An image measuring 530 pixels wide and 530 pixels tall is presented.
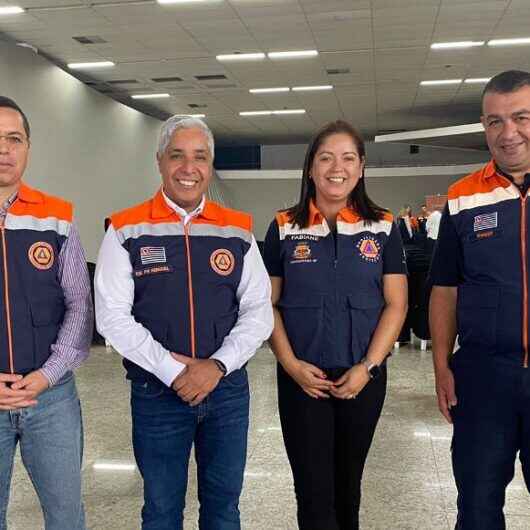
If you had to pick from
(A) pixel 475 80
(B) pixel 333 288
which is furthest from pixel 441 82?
(B) pixel 333 288

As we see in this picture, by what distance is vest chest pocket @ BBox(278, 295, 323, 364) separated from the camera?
6.40ft

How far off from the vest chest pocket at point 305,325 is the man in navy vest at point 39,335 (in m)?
0.65

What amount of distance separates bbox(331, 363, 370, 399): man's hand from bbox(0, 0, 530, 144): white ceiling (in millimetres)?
6505

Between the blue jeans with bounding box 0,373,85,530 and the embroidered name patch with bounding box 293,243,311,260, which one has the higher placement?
the embroidered name patch with bounding box 293,243,311,260

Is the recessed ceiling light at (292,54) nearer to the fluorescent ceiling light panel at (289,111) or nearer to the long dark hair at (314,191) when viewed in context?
the fluorescent ceiling light panel at (289,111)

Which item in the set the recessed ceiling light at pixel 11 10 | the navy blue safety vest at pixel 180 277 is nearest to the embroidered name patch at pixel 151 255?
the navy blue safety vest at pixel 180 277

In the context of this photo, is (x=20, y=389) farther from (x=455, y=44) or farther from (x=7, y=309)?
(x=455, y=44)

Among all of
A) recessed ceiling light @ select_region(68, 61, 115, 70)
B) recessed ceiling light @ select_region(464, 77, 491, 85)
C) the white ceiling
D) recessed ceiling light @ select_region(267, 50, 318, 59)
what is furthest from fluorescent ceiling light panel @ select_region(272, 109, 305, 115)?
recessed ceiling light @ select_region(68, 61, 115, 70)

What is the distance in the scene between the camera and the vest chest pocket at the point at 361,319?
1.95 metres

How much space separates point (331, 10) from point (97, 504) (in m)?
6.73

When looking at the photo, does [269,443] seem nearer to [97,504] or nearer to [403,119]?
[97,504]

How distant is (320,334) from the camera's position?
76.7 inches

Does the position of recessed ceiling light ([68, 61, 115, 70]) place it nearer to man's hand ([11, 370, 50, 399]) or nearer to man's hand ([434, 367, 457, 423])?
man's hand ([11, 370, 50, 399])

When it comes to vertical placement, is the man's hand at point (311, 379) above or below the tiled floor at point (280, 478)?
above
